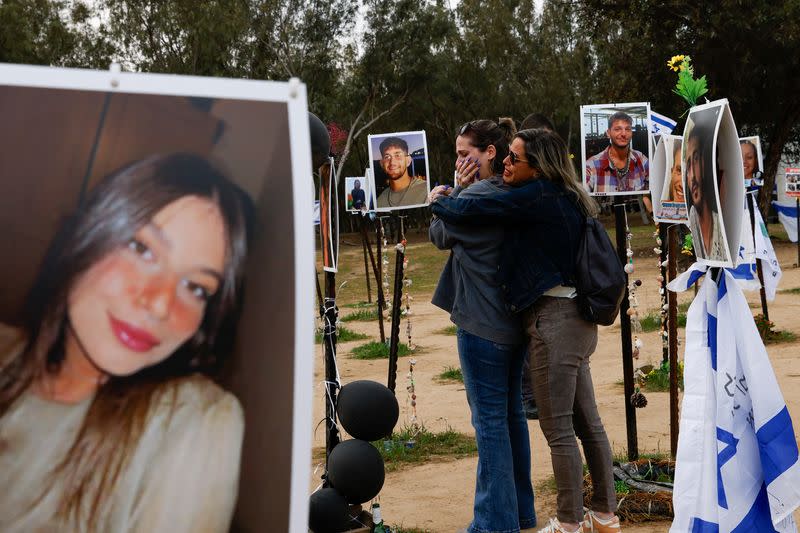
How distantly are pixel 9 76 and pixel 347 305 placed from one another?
52.3ft

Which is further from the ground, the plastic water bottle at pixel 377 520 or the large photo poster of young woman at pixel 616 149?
the large photo poster of young woman at pixel 616 149

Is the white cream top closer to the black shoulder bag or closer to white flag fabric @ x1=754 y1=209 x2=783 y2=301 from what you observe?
the black shoulder bag

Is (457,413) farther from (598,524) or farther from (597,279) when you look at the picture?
(597,279)

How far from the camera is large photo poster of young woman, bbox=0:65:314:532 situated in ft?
5.39

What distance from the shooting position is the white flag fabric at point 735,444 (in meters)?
3.24

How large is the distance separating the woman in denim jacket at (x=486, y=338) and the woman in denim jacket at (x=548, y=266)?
0.06 m

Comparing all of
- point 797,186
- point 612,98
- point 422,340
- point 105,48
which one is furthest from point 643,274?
point 105,48

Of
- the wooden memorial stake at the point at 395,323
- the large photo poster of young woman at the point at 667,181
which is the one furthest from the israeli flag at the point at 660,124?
the wooden memorial stake at the point at 395,323

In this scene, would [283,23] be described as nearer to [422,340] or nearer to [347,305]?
[347,305]

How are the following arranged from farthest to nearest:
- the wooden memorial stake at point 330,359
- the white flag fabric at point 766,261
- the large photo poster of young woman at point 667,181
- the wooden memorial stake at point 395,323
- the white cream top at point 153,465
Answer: the white flag fabric at point 766,261, the wooden memorial stake at point 395,323, the large photo poster of young woman at point 667,181, the wooden memorial stake at point 330,359, the white cream top at point 153,465

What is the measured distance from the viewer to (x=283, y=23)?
33.1 meters

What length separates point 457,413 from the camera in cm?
716

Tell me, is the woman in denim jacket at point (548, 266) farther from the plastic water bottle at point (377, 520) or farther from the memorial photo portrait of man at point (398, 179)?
the memorial photo portrait of man at point (398, 179)

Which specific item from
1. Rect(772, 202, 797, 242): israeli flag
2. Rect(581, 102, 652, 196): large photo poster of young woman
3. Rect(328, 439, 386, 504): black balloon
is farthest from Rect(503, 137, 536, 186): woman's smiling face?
Rect(772, 202, 797, 242): israeli flag
